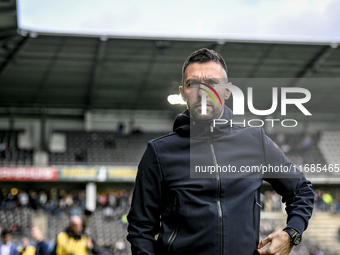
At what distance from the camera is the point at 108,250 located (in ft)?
58.0

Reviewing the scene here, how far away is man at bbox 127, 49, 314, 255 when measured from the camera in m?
1.67

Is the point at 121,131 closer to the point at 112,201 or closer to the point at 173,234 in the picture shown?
the point at 112,201

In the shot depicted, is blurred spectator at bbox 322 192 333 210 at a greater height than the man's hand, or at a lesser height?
greater

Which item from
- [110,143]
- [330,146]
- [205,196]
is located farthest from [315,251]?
[205,196]

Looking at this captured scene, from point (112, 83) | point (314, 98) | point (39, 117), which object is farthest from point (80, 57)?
point (314, 98)

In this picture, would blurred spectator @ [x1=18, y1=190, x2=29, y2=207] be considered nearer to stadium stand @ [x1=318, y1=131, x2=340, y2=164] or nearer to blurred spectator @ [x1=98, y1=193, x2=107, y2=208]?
blurred spectator @ [x1=98, y1=193, x2=107, y2=208]

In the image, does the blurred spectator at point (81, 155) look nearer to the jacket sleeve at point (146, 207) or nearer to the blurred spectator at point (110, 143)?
the blurred spectator at point (110, 143)

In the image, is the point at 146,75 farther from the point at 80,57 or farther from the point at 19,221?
the point at 19,221

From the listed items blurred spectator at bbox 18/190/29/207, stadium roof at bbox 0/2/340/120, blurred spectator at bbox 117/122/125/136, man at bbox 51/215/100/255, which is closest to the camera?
man at bbox 51/215/100/255

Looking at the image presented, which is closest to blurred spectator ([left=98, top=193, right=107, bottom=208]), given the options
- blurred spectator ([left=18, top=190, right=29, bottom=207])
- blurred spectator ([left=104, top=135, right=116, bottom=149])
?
blurred spectator ([left=18, top=190, right=29, bottom=207])

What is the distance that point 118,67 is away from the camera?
21.9 m

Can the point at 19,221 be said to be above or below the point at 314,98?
below

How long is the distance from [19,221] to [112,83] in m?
8.46

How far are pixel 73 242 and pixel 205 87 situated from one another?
3.89m
